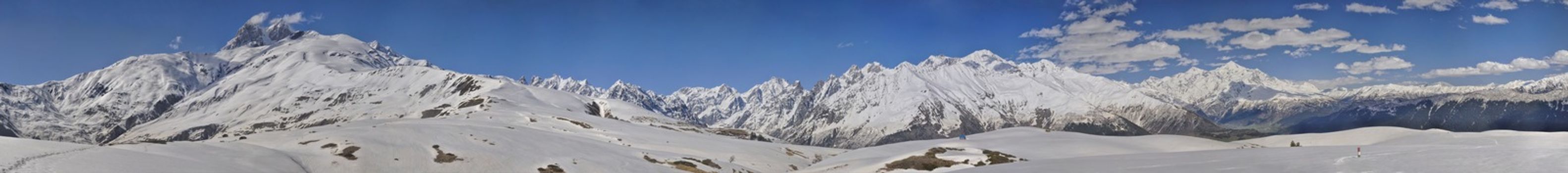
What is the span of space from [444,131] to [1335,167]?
2495 inches

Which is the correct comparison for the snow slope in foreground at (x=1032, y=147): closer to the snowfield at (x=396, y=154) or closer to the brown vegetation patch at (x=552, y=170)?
the snowfield at (x=396, y=154)

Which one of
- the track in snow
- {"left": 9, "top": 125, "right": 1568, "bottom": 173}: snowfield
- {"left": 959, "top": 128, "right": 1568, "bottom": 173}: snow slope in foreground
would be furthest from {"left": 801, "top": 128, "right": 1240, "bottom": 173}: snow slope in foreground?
the track in snow

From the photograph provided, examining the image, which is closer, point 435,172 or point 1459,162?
point 1459,162

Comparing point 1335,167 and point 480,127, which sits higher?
point 480,127

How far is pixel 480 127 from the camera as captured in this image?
9912cm

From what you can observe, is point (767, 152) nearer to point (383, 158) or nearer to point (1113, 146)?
point (1113, 146)

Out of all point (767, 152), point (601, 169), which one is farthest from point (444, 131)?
point (767, 152)

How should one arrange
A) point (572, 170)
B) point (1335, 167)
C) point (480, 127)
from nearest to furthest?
point (1335, 167) < point (572, 170) < point (480, 127)

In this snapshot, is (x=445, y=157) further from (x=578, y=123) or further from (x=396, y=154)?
(x=578, y=123)

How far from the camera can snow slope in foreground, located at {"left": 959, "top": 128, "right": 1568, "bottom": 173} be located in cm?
4088

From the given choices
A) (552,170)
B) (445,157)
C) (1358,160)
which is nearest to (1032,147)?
(1358,160)

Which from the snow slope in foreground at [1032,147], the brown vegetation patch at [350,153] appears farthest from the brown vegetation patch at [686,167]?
the brown vegetation patch at [350,153]

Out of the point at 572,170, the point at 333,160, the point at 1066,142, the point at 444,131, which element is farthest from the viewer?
the point at 1066,142

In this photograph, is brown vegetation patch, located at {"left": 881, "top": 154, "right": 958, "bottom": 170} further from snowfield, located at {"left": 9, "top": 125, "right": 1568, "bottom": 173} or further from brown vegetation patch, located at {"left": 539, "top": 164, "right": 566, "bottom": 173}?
brown vegetation patch, located at {"left": 539, "top": 164, "right": 566, "bottom": 173}
